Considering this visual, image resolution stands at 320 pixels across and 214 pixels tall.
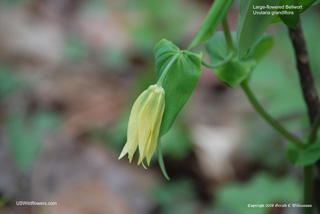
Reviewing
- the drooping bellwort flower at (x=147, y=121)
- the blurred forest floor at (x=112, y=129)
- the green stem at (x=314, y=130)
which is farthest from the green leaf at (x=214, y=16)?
the blurred forest floor at (x=112, y=129)

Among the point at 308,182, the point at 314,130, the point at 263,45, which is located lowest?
the point at 308,182

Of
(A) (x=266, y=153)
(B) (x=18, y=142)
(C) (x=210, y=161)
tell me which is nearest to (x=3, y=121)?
(B) (x=18, y=142)

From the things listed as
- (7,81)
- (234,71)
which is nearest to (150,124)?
(234,71)

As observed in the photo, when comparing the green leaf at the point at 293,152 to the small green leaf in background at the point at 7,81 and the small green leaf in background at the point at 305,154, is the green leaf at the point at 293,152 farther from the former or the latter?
the small green leaf in background at the point at 7,81

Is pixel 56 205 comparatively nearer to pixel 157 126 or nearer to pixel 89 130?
pixel 89 130

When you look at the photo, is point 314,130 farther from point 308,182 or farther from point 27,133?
point 27,133

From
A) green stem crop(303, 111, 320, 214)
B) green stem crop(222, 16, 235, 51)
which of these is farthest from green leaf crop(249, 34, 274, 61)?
green stem crop(303, 111, 320, 214)

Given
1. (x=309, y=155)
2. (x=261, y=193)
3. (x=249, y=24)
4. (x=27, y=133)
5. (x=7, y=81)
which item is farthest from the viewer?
(x=7, y=81)

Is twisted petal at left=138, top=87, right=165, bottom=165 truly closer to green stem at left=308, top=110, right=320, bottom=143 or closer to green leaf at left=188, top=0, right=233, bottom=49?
green leaf at left=188, top=0, right=233, bottom=49
